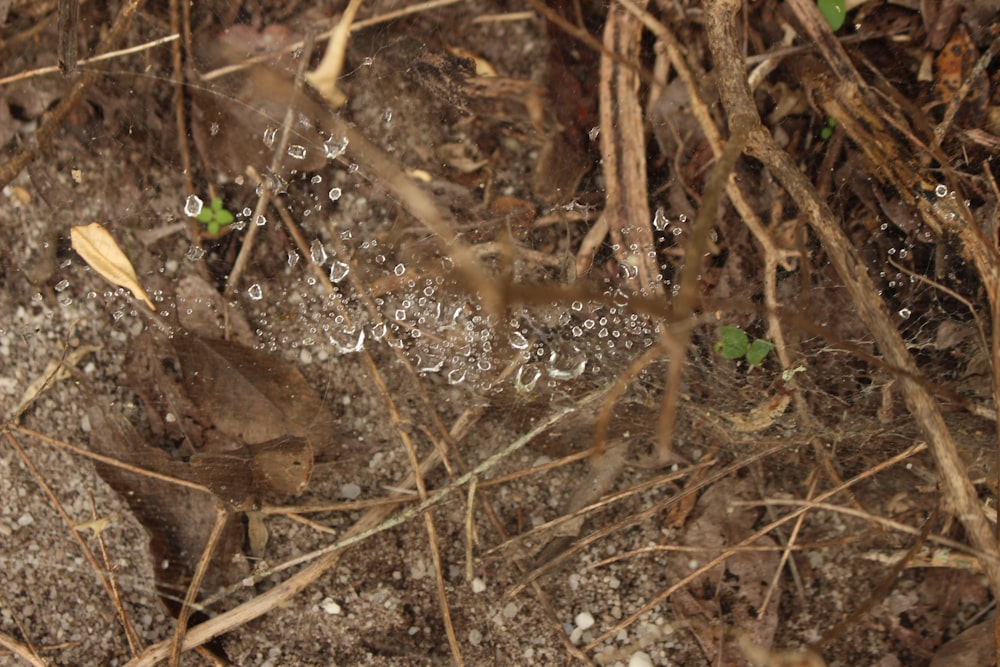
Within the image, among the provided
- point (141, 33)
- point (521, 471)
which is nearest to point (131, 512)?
point (521, 471)

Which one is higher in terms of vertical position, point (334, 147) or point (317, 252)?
point (334, 147)

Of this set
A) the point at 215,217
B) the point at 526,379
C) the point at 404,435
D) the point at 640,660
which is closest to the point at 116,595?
the point at 404,435

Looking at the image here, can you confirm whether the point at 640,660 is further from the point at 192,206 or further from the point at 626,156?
the point at 192,206

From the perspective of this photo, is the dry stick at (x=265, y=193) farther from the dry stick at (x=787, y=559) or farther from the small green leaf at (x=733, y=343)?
the dry stick at (x=787, y=559)

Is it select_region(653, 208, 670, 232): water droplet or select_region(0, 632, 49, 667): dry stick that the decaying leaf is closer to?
select_region(0, 632, 49, 667): dry stick

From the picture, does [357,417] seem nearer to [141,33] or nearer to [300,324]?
[300,324]

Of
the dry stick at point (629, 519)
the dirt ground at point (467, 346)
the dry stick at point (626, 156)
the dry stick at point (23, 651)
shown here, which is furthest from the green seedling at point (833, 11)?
the dry stick at point (23, 651)
